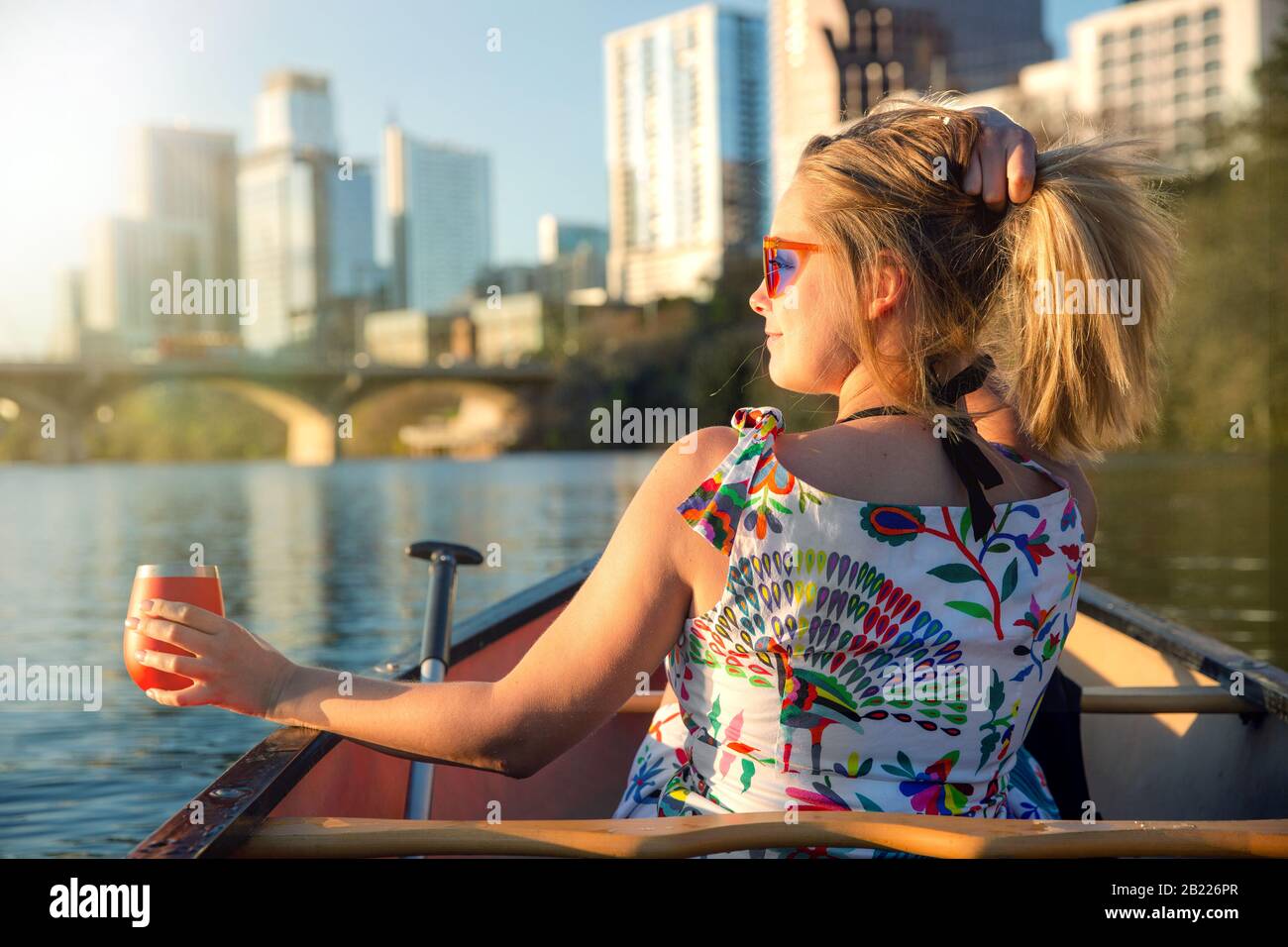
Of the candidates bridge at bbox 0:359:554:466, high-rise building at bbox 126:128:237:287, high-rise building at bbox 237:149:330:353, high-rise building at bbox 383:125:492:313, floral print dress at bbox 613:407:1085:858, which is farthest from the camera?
high-rise building at bbox 383:125:492:313

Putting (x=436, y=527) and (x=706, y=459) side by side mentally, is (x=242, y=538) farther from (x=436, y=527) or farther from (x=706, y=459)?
(x=706, y=459)

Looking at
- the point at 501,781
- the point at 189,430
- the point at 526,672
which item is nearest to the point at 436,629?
the point at 501,781

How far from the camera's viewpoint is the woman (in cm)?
130

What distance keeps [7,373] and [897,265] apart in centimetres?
4552

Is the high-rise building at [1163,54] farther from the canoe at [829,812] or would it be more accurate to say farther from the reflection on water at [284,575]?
the canoe at [829,812]

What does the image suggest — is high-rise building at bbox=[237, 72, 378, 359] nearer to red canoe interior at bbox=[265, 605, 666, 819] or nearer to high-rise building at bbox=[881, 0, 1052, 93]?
high-rise building at bbox=[881, 0, 1052, 93]

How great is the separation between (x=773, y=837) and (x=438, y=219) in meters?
64.3

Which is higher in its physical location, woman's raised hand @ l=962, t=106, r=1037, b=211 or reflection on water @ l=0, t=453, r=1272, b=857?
woman's raised hand @ l=962, t=106, r=1037, b=211

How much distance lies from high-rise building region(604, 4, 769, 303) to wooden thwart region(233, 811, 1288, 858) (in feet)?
277

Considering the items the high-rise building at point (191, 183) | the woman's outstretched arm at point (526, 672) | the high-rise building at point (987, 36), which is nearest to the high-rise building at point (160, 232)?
the high-rise building at point (191, 183)

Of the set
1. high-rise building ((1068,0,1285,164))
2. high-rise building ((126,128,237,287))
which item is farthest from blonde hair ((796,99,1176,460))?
high-rise building ((1068,0,1285,164))

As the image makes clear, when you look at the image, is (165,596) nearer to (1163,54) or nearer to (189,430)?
(189,430)

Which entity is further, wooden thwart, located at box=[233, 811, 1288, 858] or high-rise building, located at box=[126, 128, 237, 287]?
high-rise building, located at box=[126, 128, 237, 287]

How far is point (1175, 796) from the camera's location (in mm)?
2748
